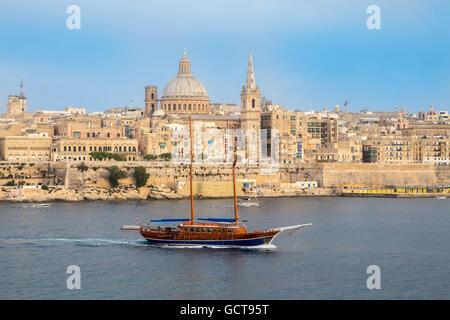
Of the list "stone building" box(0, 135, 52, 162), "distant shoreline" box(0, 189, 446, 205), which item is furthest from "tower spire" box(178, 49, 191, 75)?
"distant shoreline" box(0, 189, 446, 205)

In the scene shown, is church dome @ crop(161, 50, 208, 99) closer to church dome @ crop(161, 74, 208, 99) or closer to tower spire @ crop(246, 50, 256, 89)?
church dome @ crop(161, 74, 208, 99)

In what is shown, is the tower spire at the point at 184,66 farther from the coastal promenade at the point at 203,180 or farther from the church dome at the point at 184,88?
the coastal promenade at the point at 203,180

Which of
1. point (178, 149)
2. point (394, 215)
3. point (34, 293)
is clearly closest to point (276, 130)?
point (178, 149)

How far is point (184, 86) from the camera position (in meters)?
85.8

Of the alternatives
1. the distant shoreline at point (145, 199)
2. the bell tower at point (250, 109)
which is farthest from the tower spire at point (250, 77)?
the distant shoreline at point (145, 199)

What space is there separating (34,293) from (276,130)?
5447cm

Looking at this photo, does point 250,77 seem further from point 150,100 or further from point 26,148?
point 26,148

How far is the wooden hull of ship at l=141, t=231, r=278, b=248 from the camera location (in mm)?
33062

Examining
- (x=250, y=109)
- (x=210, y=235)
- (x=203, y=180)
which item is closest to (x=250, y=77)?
(x=250, y=109)

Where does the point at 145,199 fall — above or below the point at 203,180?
below

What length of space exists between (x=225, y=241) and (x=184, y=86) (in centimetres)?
5368

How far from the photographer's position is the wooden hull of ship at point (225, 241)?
33.1m

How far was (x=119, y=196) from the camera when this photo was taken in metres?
59.0
